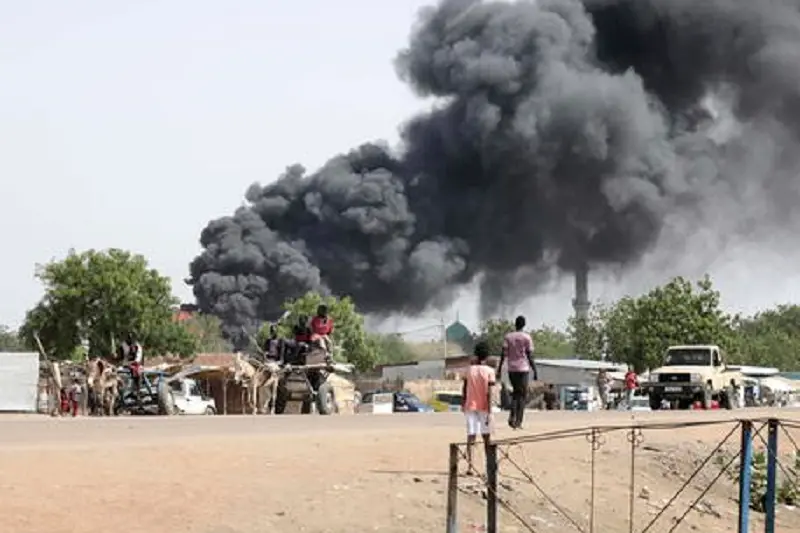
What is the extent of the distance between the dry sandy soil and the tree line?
22.7 m

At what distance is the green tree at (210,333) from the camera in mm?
76312

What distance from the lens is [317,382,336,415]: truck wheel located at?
27.4 m

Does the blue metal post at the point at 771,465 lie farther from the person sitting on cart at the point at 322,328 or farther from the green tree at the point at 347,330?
the green tree at the point at 347,330

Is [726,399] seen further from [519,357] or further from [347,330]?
[347,330]

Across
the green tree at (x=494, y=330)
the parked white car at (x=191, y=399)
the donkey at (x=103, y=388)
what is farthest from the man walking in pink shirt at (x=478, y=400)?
the green tree at (x=494, y=330)

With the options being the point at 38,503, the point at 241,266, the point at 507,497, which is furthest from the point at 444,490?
the point at 241,266

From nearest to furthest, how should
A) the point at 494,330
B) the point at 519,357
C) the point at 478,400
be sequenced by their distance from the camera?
the point at 478,400 → the point at 519,357 → the point at 494,330

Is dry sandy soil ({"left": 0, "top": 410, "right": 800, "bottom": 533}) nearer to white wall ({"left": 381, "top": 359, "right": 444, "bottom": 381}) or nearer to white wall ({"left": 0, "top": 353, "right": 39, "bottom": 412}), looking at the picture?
white wall ({"left": 0, "top": 353, "right": 39, "bottom": 412})

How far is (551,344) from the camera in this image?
104500mm

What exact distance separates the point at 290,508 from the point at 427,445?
5.20 meters

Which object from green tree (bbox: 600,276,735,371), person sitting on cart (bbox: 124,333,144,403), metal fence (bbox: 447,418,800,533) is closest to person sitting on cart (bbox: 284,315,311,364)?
person sitting on cart (bbox: 124,333,144,403)

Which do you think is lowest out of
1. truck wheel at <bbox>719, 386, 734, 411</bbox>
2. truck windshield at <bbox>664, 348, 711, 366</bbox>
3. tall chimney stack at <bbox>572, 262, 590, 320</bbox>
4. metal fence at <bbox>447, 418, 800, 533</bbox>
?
metal fence at <bbox>447, 418, 800, 533</bbox>

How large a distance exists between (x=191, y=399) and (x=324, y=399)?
347 inches

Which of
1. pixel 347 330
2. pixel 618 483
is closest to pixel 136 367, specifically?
pixel 618 483
